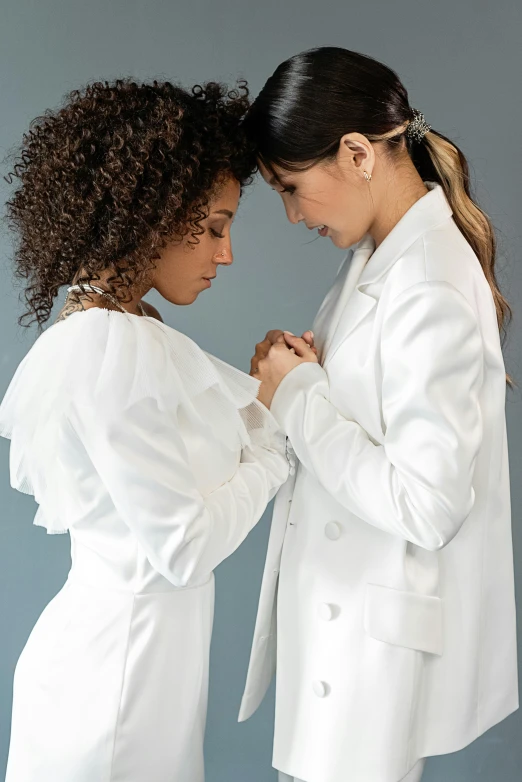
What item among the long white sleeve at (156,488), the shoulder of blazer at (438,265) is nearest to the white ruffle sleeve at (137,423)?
the long white sleeve at (156,488)

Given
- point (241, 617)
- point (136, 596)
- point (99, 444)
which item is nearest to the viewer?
point (99, 444)

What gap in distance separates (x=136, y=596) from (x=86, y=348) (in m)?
0.40

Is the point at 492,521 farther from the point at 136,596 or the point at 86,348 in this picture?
the point at 86,348

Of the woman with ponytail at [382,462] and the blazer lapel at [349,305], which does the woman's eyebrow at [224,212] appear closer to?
the woman with ponytail at [382,462]

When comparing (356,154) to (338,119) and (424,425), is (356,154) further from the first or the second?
(424,425)

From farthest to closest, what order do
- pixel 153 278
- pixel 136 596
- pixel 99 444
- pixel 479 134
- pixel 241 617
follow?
1. pixel 241 617
2. pixel 479 134
3. pixel 153 278
4. pixel 136 596
5. pixel 99 444

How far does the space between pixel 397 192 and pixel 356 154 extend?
11 cm

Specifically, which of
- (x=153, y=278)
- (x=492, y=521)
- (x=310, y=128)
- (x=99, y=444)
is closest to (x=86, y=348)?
(x=99, y=444)

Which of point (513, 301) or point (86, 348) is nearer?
point (86, 348)

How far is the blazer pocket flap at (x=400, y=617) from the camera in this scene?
145 cm

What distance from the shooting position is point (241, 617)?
95.0 inches

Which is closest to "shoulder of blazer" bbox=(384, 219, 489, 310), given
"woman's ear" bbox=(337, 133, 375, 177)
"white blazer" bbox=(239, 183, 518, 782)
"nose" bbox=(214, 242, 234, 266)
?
"white blazer" bbox=(239, 183, 518, 782)

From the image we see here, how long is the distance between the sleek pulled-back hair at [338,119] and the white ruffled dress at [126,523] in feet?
1.27

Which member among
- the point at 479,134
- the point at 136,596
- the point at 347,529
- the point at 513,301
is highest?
the point at 479,134
